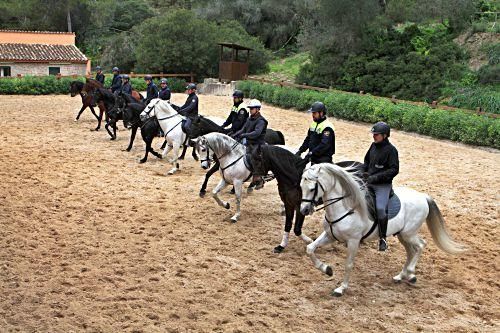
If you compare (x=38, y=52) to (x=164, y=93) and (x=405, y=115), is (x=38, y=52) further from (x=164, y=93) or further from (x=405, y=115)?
(x=405, y=115)

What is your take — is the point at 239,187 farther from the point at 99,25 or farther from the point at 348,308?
the point at 99,25

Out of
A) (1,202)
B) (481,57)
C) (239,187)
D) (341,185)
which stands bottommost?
(1,202)

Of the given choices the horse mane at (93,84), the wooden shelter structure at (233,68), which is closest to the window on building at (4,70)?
the wooden shelter structure at (233,68)

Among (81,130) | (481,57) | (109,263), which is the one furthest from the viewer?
(481,57)

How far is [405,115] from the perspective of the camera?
21.0 metres

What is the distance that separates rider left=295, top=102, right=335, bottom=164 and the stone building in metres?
30.7

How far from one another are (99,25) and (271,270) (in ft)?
151

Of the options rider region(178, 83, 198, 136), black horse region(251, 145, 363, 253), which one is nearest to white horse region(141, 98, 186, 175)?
rider region(178, 83, 198, 136)

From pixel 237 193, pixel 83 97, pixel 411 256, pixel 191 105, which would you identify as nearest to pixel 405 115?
pixel 191 105

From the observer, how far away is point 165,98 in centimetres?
1506

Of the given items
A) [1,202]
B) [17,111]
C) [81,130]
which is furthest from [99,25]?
[1,202]

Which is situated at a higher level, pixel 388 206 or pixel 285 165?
pixel 285 165

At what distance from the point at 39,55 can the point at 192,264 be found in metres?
32.0

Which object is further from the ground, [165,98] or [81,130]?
[165,98]
